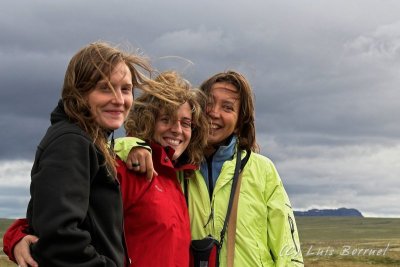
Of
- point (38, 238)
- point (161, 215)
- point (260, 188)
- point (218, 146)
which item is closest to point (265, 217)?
point (260, 188)

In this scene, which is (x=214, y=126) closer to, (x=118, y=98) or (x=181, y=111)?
(x=181, y=111)

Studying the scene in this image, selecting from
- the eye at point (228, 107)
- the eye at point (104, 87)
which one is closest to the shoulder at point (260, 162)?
the eye at point (228, 107)

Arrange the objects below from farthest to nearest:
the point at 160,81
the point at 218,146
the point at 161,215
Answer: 1. the point at 218,146
2. the point at 160,81
3. the point at 161,215

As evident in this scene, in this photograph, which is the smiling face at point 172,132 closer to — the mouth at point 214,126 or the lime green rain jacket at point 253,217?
the lime green rain jacket at point 253,217

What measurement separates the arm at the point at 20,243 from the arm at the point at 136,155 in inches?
32.2

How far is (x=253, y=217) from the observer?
17.7 ft

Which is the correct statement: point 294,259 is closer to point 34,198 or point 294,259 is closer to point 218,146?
point 218,146

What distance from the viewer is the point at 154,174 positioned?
471cm

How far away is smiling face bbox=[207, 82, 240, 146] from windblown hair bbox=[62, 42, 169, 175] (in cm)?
176

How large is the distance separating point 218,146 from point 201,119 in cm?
47

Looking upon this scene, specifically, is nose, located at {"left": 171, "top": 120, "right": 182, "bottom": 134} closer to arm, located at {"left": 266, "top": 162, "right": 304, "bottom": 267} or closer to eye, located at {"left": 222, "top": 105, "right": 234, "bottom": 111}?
eye, located at {"left": 222, "top": 105, "right": 234, "bottom": 111}

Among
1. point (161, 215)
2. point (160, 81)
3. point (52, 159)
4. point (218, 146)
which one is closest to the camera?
point (52, 159)

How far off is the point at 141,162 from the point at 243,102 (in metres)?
1.75

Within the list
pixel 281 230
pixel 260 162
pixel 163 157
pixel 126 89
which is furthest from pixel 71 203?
pixel 260 162
